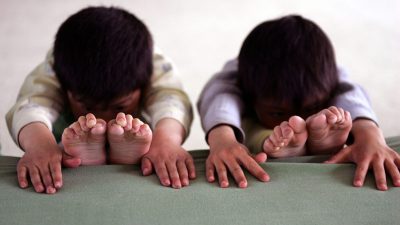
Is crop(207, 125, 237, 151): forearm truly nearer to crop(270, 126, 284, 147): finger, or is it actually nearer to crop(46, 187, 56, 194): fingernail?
crop(270, 126, 284, 147): finger

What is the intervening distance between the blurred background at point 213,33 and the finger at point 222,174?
0.89 metres

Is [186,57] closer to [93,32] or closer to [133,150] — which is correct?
[93,32]

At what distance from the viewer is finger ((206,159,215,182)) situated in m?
0.86

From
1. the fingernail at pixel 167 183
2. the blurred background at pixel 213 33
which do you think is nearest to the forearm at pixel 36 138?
the fingernail at pixel 167 183

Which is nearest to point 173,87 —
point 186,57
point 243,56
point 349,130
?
point 243,56

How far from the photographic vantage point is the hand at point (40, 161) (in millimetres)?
828

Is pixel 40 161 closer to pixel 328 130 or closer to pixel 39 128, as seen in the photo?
pixel 39 128

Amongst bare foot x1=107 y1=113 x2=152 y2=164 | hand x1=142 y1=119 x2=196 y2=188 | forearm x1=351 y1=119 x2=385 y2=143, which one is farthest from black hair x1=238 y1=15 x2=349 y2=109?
bare foot x1=107 y1=113 x2=152 y2=164

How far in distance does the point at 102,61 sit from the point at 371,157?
56cm

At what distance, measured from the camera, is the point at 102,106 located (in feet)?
3.58

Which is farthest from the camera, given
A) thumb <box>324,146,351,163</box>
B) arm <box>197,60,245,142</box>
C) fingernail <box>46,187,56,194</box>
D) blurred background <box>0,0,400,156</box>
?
blurred background <box>0,0,400,156</box>

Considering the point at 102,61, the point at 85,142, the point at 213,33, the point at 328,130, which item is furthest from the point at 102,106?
the point at 213,33

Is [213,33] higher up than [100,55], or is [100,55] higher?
[100,55]

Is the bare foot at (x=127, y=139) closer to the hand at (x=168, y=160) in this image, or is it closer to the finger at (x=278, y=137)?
the hand at (x=168, y=160)
